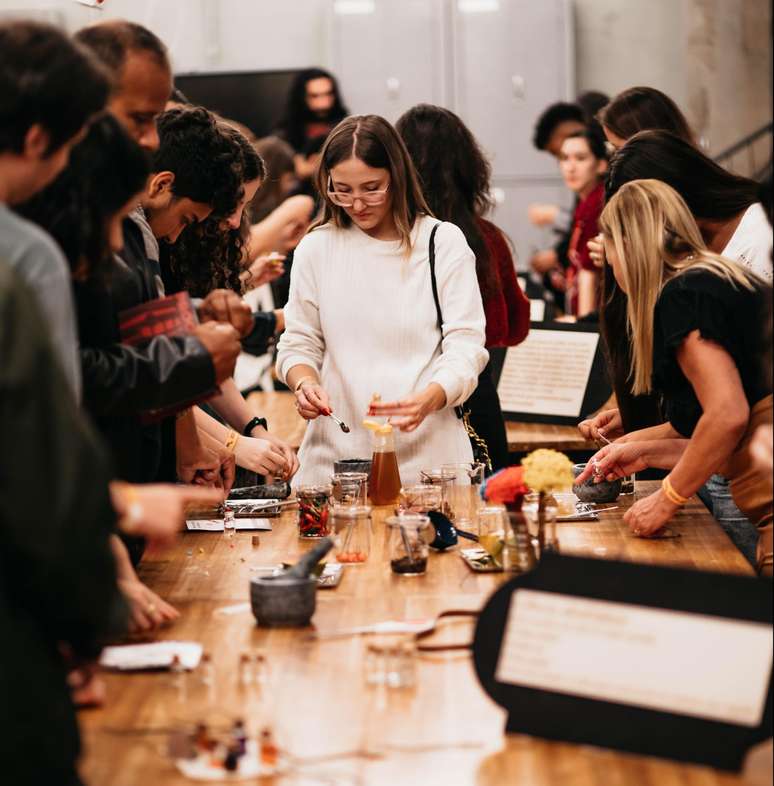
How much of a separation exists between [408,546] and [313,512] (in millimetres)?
369

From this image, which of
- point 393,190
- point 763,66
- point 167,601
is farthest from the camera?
point 763,66

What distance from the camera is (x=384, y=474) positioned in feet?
10.0

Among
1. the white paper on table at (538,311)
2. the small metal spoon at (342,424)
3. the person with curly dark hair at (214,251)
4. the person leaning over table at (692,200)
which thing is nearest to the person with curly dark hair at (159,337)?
the person with curly dark hair at (214,251)

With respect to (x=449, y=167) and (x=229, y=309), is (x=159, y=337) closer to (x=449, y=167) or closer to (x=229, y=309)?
(x=229, y=309)

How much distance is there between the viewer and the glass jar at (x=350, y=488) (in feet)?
9.46

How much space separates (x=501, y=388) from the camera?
4.62 metres

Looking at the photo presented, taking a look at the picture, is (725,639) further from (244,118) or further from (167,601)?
(244,118)

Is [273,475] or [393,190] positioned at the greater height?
[393,190]

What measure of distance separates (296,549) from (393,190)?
103 centimetres

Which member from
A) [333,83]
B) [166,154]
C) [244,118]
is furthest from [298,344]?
[244,118]

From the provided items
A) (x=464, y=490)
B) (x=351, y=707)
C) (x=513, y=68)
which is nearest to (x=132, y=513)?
(x=351, y=707)

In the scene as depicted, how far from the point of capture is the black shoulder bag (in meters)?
3.29

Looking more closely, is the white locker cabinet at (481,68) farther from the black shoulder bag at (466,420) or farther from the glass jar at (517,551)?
the glass jar at (517,551)

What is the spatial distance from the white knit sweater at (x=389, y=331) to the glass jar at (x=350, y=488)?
0.39 metres
